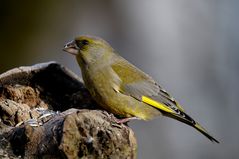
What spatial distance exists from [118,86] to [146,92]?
345 mm

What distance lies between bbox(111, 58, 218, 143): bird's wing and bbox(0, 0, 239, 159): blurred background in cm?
241

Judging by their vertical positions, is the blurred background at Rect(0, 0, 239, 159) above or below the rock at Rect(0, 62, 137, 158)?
below

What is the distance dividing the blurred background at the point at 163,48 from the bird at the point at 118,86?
2453mm

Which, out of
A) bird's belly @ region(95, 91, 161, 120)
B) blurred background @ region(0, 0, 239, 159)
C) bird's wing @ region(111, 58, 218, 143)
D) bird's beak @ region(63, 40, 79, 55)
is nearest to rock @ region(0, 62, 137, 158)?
bird's belly @ region(95, 91, 161, 120)

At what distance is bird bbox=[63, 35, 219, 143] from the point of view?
6.31m

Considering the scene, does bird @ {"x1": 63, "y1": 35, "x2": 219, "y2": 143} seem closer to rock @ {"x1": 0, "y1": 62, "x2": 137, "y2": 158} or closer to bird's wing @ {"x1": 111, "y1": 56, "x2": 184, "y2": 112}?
bird's wing @ {"x1": 111, "y1": 56, "x2": 184, "y2": 112}

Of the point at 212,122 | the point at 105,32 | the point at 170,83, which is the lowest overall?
the point at 212,122

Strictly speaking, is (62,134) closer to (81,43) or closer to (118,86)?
(118,86)

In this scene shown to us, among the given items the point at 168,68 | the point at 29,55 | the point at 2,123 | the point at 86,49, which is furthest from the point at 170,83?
the point at 2,123

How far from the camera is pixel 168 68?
9.43 m

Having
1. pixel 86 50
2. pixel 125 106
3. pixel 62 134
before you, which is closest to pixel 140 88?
pixel 125 106

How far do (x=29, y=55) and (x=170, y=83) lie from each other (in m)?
1.98

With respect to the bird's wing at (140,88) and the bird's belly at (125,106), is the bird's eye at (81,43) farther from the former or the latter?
the bird's belly at (125,106)

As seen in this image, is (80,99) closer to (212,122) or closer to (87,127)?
(87,127)
